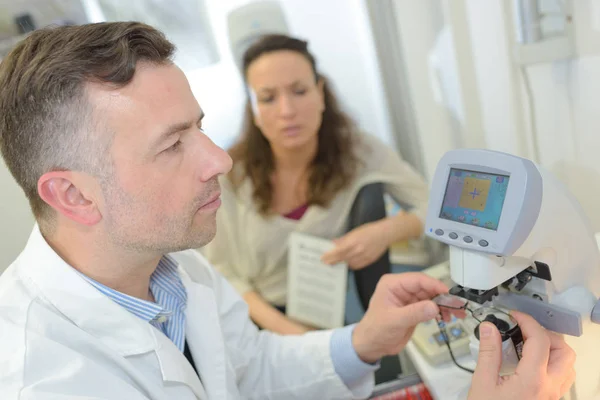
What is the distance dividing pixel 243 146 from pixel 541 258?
1.17 meters

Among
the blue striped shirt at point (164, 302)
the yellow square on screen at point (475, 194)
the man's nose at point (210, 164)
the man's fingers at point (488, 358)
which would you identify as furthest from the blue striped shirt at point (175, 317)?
the yellow square on screen at point (475, 194)

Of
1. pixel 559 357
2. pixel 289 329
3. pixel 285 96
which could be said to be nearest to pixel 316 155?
pixel 285 96

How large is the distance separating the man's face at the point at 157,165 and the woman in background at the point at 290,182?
692mm

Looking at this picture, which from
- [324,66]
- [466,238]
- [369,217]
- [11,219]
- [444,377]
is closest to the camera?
[466,238]

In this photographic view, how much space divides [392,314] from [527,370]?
0.30 metres

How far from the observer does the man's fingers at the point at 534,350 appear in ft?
2.19

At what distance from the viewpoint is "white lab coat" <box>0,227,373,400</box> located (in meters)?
0.72

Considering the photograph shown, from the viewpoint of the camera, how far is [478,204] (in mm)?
668

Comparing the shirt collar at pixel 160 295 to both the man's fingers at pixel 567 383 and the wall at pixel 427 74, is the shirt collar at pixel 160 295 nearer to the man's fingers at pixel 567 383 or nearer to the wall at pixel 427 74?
the man's fingers at pixel 567 383

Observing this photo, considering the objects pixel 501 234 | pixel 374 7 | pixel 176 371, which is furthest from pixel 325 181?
pixel 501 234

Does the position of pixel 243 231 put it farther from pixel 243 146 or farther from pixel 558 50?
pixel 558 50

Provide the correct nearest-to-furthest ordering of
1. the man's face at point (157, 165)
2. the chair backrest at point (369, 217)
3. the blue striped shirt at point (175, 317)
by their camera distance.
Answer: the man's face at point (157, 165) < the blue striped shirt at point (175, 317) < the chair backrest at point (369, 217)

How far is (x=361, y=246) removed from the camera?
1523 millimetres

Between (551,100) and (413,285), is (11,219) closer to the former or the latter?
(413,285)
